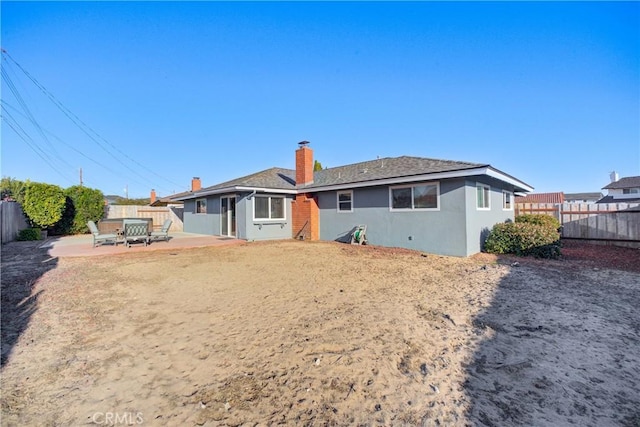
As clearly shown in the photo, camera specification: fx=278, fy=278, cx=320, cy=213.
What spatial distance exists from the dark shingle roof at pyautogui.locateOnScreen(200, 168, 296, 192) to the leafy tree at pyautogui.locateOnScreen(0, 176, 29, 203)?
9.90 m

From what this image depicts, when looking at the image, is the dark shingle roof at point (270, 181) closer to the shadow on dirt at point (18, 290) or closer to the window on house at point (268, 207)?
the window on house at point (268, 207)

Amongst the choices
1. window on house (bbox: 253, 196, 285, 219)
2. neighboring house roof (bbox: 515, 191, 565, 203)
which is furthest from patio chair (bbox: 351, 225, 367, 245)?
neighboring house roof (bbox: 515, 191, 565, 203)

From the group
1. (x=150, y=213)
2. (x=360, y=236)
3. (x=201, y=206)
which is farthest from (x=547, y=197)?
(x=150, y=213)

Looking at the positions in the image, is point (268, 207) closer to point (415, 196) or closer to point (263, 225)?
point (263, 225)

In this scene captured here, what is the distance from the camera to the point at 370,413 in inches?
88.4

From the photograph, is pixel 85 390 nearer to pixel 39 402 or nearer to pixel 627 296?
pixel 39 402

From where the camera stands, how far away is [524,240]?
30.3ft

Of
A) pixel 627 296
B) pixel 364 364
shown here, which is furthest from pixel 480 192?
pixel 364 364

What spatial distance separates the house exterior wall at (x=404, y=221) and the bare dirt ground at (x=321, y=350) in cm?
340

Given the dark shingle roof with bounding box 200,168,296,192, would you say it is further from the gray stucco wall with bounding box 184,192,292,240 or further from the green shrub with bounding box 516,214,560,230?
the green shrub with bounding box 516,214,560,230

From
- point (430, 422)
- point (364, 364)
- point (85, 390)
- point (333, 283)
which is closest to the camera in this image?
point (430, 422)

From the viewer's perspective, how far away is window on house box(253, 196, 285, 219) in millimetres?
14656

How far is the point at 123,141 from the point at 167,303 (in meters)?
30.5

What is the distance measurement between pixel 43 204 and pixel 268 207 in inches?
503
